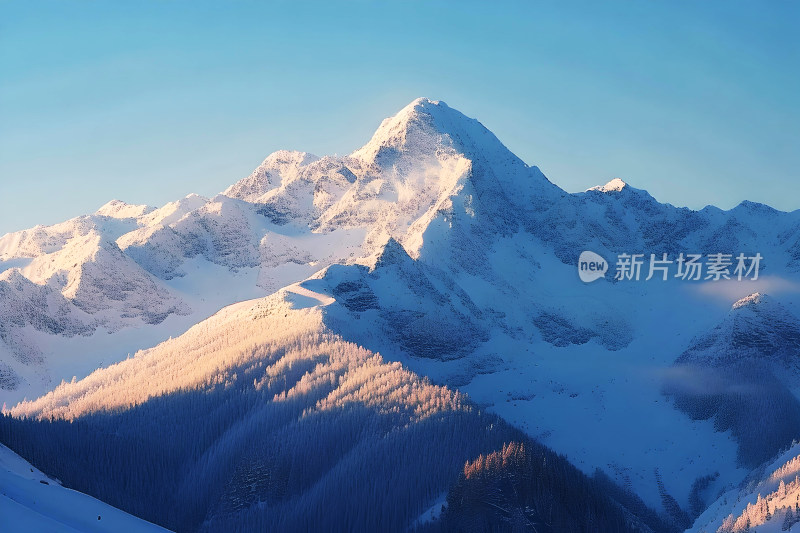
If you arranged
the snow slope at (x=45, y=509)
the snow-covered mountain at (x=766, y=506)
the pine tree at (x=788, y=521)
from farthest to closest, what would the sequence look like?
the snow-covered mountain at (x=766, y=506) → the pine tree at (x=788, y=521) → the snow slope at (x=45, y=509)

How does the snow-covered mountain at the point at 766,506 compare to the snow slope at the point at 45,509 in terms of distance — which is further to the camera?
the snow-covered mountain at the point at 766,506

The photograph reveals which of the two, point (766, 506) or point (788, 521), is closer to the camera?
point (788, 521)

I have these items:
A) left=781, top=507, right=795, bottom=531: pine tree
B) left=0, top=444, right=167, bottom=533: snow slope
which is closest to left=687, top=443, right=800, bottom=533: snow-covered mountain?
left=781, top=507, right=795, bottom=531: pine tree

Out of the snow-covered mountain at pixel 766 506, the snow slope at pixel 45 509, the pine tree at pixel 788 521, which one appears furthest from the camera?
the snow-covered mountain at pixel 766 506

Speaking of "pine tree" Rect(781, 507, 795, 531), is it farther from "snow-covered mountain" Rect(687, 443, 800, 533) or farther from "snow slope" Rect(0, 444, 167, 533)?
"snow slope" Rect(0, 444, 167, 533)

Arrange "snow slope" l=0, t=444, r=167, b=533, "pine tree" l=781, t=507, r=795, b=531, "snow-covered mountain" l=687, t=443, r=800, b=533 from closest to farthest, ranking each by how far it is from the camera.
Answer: "snow slope" l=0, t=444, r=167, b=533 → "pine tree" l=781, t=507, r=795, b=531 → "snow-covered mountain" l=687, t=443, r=800, b=533

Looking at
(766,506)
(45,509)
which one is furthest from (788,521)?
(45,509)

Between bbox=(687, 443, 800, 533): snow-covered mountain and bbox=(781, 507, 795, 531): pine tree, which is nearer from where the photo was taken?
bbox=(781, 507, 795, 531): pine tree

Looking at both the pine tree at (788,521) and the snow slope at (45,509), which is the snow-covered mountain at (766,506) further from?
the snow slope at (45,509)

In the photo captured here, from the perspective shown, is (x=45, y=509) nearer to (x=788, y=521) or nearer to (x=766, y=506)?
(x=788, y=521)

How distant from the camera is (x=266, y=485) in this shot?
164 metres

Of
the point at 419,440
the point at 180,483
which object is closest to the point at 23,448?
the point at 180,483

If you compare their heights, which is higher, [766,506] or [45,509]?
[766,506]

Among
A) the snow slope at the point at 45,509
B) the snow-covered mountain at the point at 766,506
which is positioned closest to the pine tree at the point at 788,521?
the snow-covered mountain at the point at 766,506
